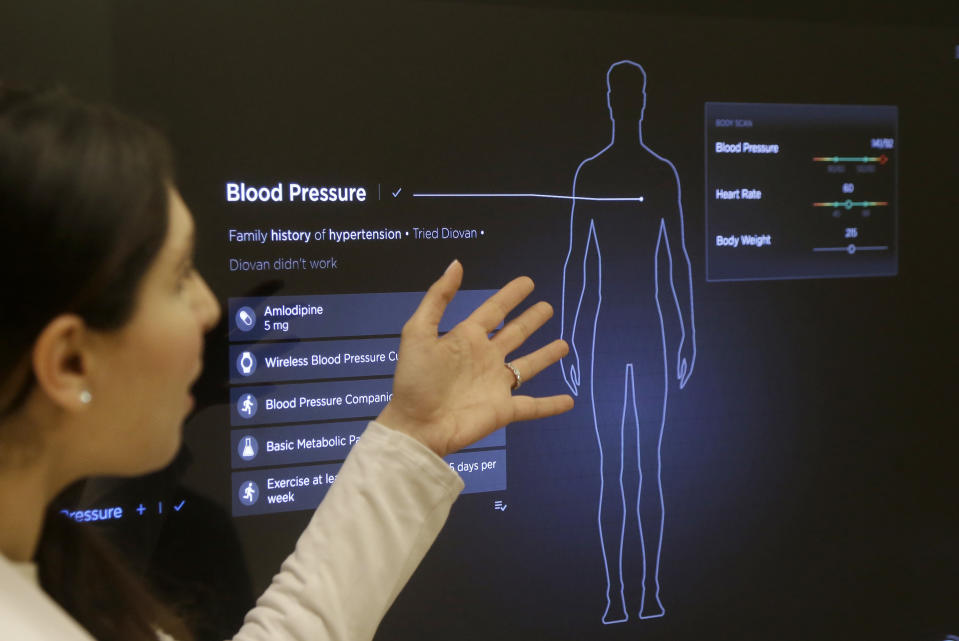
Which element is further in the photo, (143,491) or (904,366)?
(904,366)

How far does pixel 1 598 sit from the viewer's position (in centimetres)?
73

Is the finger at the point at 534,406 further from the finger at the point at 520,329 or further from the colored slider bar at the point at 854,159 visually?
the colored slider bar at the point at 854,159

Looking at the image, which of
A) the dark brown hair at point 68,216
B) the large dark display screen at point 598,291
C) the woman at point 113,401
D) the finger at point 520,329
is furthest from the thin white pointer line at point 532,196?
the dark brown hair at point 68,216

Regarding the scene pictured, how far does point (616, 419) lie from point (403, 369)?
0.71 m

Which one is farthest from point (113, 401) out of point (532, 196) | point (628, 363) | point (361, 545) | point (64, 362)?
point (628, 363)

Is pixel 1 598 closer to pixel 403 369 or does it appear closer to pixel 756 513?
pixel 403 369

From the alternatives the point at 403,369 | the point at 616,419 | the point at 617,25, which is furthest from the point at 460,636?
the point at 617,25

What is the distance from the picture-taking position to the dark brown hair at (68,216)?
0.71 meters

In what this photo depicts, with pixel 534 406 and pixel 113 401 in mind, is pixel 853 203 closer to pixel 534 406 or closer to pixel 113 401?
pixel 534 406

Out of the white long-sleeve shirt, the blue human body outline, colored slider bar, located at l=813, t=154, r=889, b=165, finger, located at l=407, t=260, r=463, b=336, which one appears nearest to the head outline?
the blue human body outline

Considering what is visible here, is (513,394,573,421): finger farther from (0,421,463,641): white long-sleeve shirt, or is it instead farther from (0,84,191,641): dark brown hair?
(0,84,191,641): dark brown hair

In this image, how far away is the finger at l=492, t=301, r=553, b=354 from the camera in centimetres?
125

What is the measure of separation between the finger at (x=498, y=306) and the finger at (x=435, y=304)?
0.05 m

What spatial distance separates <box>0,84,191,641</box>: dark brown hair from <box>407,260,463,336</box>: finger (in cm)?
42
